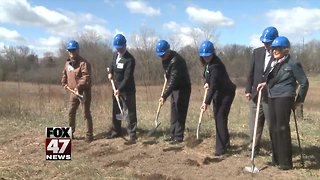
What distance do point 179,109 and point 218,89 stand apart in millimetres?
1152

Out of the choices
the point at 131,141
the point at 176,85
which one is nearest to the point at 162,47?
the point at 176,85

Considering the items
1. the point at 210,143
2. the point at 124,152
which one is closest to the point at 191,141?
the point at 210,143

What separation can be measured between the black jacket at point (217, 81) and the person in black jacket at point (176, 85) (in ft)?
2.37

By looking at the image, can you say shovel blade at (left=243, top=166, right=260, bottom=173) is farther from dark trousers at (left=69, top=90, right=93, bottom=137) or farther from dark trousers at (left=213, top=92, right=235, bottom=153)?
dark trousers at (left=69, top=90, right=93, bottom=137)

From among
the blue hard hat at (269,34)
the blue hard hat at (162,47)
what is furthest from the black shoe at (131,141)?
the blue hard hat at (269,34)

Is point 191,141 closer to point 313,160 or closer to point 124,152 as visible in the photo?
point 124,152

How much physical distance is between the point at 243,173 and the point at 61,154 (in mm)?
2832

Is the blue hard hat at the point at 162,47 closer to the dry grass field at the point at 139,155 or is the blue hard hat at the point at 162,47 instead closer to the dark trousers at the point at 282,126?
the dry grass field at the point at 139,155

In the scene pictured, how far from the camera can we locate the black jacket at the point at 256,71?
6.36 metres

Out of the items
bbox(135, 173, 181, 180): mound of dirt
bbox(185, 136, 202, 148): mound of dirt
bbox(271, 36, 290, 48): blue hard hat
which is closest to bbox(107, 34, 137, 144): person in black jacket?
bbox(185, 136, 202, 148): mound of dirt

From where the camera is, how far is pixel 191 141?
7.56 meters

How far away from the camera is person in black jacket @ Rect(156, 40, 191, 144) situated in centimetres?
739

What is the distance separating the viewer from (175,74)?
739 cm

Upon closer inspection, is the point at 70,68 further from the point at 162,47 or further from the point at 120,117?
the point at 162,47
